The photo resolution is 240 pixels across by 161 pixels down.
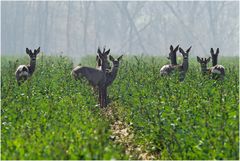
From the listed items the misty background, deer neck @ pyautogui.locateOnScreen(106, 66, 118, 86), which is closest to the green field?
deer neck @ pyautogui.locateOnScreen(106, 66, 118, 86)

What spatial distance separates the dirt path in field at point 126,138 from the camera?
33.3ft

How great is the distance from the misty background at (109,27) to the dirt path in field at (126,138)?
271 feet

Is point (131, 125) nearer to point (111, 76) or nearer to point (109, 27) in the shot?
point (111, 76)

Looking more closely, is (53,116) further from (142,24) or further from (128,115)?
(142,24)

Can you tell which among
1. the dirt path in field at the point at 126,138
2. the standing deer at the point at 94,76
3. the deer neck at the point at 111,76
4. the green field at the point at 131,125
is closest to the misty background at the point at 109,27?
the deer neck at the point at 111,76

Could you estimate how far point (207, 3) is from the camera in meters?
102

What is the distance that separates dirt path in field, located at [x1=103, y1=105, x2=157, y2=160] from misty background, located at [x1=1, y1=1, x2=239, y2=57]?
82465 mm

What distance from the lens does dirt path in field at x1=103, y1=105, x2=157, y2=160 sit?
399 inches

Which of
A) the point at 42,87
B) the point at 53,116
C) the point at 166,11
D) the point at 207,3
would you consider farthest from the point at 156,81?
the point at 166,11

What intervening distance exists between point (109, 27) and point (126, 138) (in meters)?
98.0

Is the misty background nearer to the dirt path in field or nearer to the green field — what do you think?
the dirt path in field

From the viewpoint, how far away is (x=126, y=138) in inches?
459

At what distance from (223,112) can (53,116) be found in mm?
3206

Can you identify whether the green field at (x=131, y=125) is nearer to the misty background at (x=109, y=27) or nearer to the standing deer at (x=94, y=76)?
the standing deer at (x=94, y=76)
